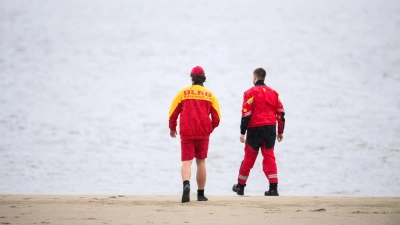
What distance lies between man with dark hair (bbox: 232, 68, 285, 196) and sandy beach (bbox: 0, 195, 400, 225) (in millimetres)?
873

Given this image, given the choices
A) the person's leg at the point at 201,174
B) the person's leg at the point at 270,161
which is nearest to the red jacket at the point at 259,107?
the person's leg at the point at 270,161

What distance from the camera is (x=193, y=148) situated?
7156 millimetres

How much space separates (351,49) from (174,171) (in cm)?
2454

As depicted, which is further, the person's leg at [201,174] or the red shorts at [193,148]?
the person's leg at [201,174]

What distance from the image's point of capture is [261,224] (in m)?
5.14

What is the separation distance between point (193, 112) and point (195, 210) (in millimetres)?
1322

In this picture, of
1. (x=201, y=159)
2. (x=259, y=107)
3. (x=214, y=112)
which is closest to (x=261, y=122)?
(x=259, y=107)

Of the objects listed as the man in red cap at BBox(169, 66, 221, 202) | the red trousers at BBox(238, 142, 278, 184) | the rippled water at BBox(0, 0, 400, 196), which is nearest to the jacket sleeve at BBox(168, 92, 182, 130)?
the man in red cap at BBox(169, 66, 221, 202)

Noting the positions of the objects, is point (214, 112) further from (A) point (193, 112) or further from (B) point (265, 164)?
(B) point (265, 164)

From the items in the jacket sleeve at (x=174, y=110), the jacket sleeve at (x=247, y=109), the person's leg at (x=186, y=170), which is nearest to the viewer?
the person's leg at (x=186, y=170)

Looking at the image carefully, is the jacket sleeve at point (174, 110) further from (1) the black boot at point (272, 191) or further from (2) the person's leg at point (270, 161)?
(1) the black boot at point (272, 191)

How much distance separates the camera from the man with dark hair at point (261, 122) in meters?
8.22

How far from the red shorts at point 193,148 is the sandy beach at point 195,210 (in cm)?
46

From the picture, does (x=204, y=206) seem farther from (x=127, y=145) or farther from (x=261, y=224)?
(x=127, y=145)
